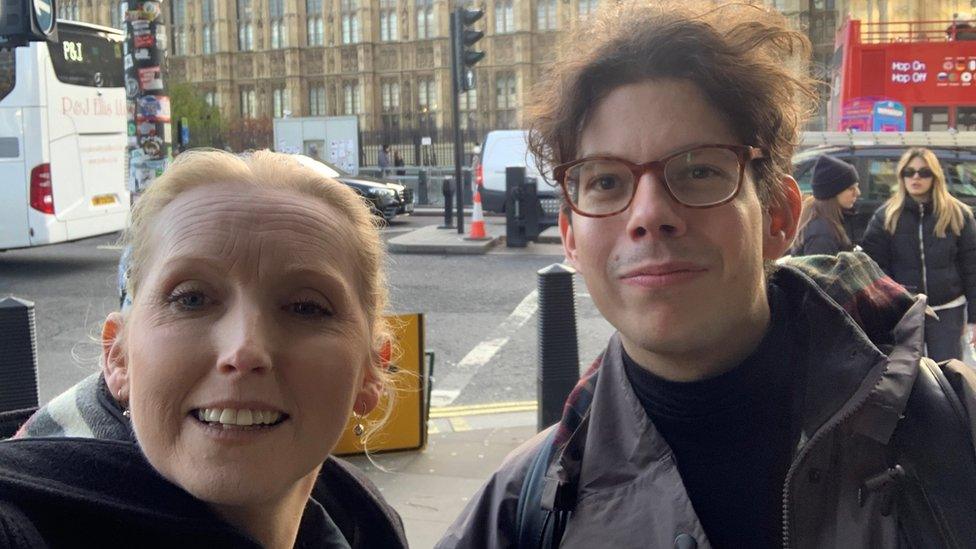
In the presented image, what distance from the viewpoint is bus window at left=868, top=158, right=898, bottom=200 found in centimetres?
1117

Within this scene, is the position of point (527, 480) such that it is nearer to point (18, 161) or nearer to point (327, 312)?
point (327, 312)

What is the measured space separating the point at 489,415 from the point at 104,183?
9362mm

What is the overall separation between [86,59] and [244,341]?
13.4 metres

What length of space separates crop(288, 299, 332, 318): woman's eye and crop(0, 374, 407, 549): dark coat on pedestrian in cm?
29

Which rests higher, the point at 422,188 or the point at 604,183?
the point at 604,183

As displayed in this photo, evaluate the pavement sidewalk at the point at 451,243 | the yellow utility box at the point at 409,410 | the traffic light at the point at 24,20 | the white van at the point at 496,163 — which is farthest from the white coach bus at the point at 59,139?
the yellow utility box at the point at 409,410


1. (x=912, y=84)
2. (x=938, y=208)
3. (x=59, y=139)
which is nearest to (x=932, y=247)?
(x=938, y=208)

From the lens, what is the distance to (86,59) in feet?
43.2

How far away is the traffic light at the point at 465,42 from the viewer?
16359mm

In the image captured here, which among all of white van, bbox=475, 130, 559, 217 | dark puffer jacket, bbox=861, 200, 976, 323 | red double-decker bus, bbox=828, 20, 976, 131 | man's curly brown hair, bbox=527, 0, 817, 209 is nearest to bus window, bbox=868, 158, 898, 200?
dark puffer jacket, bbox=861, 200, 976, 323

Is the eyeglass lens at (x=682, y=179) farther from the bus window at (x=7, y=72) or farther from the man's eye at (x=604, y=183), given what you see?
the bus window at (x=7, y=72)

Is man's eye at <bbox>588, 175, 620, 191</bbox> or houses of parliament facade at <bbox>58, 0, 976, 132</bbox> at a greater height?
houses of parliament facade at <bbox>58, 0, 976, 132</bbox>

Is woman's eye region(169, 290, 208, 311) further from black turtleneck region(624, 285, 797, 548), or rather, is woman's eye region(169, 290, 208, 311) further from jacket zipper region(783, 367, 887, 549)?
jacket zipper region(783, 367, 887, 549)

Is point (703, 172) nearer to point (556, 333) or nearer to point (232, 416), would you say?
point (232, 416)
